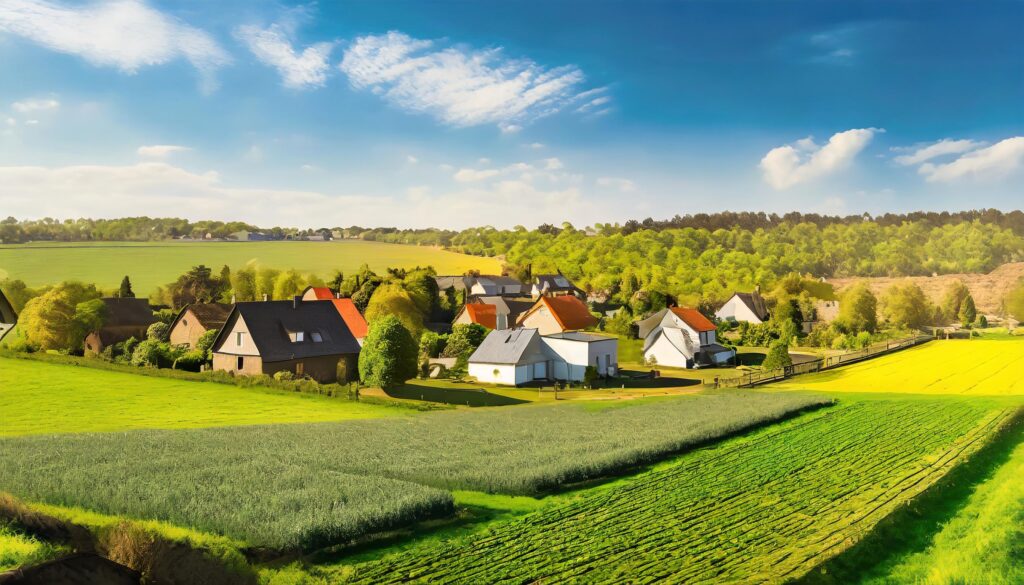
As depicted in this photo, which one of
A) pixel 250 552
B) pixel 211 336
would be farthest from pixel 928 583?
pixel 211 336

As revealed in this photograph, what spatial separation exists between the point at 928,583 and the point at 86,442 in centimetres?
2542

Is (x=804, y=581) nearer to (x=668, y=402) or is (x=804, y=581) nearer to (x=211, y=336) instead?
(x=668, y=402)

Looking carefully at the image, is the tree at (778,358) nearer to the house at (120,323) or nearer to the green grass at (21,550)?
the green grass at (21,550)

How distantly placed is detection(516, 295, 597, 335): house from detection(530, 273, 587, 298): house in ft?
162

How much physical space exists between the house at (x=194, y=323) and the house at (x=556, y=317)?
94.0ft

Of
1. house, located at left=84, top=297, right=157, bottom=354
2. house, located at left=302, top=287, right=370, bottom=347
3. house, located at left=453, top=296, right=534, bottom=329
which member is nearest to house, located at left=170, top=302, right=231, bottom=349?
house, located at left=84, top=297, right=157, bottom=354

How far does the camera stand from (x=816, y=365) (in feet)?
182

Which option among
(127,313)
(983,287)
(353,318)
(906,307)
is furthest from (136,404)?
(983,287)

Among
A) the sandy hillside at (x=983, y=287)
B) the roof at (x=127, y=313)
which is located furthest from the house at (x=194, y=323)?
the sandy hillside at (x=983, y=287)

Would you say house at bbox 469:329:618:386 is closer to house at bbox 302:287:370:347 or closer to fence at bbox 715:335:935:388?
fence at bbox 715:335:935:388

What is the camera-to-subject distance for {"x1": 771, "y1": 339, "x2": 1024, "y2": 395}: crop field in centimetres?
4600

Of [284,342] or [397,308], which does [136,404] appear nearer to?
[284,342]

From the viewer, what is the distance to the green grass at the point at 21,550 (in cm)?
1091

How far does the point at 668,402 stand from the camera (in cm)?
3928
